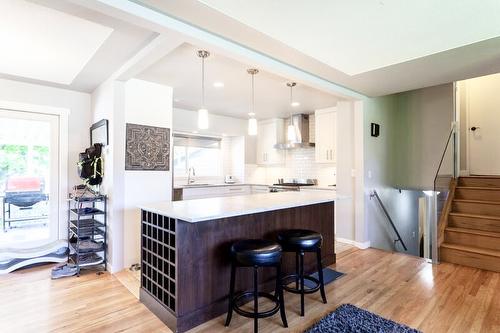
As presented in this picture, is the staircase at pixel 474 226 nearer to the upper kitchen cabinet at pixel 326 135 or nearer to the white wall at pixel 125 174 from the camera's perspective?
the upper kitchen cabinet at pixel 326 135

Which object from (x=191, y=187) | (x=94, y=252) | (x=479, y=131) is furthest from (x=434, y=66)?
(x=94, y=252)

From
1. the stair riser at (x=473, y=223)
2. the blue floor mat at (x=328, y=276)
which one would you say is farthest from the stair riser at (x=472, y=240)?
the blue floor mat at (x=328, y=276)

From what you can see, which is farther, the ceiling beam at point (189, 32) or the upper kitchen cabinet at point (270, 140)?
the upper kitchen cabinet at point (270, 140)

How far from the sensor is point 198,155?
20.7 ft

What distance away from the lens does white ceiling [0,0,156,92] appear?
2.13 meters

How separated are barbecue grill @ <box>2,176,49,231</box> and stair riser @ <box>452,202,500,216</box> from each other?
6.20 m

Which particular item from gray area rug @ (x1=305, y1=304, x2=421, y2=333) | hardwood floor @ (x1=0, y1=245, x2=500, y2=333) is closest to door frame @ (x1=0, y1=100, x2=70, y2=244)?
hardwood floor @ (x1=0, y1=245, x2=500, y2=333)

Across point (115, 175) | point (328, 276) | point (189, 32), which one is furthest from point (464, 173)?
point (115, 175)

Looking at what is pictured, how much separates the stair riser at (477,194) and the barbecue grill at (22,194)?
6386 millimetres

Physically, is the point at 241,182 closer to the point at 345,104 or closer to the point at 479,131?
the point at 345,104

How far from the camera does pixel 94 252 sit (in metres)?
3.59

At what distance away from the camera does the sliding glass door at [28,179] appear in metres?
3.77

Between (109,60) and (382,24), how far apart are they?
2763 millimetres

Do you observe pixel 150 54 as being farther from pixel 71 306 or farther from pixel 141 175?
pixel 71 306
